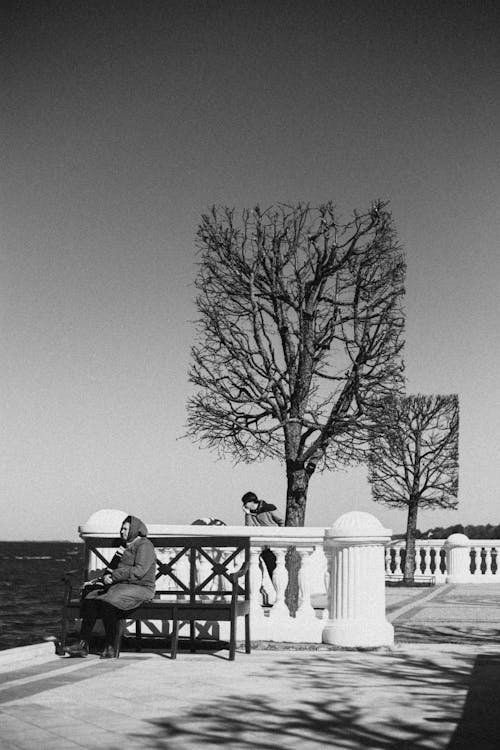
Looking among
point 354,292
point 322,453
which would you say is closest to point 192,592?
point 322,453

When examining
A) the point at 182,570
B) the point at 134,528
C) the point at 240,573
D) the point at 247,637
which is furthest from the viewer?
the point at 182,570

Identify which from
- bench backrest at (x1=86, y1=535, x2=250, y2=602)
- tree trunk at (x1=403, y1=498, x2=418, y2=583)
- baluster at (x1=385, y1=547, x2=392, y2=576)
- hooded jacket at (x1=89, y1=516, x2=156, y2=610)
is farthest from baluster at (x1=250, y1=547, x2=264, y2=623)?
baluster at (x1=385, y1=547, x2=392, y2=576)

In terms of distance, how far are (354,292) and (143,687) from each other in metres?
11.3

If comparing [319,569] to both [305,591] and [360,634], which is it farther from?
[360,634]

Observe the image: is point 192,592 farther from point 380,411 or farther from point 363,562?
point 380,411

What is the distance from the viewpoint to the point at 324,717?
6355 millimetres

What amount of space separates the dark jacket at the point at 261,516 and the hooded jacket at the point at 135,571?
4528 millimetres

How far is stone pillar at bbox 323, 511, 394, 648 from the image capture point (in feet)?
33.7

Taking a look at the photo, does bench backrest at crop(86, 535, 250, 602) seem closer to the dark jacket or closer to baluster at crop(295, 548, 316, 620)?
baluster at crop(295, 548, 316, 620)

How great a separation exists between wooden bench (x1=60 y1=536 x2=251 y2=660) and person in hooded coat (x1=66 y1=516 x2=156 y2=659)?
105 mm

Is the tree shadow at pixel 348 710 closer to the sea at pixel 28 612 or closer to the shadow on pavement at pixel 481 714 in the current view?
the shadow on pavement at pixel 481 714

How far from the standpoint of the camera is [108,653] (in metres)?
9.56

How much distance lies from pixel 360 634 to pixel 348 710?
375 cm

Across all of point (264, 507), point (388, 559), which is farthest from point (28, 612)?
point (264, 507)
